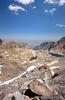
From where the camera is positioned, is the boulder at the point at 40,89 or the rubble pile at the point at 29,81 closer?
the rubble pile at the point at 29,81

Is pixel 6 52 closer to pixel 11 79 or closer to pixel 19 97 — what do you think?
pixel 11 79

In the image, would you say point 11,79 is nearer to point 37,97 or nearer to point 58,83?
point 58,83

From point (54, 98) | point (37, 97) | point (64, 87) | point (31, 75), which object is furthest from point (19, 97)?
point (31, 75)

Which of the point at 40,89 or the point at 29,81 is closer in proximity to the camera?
the point at 40,89

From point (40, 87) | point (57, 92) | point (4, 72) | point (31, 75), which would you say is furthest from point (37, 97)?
point (4, 72)

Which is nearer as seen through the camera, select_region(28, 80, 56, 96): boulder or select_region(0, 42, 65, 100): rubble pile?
select_region(0, 42, 65, 100): rubble pile

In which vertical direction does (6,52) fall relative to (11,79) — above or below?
above

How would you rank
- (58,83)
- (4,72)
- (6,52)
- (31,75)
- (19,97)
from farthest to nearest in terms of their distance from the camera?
(6,52), (4,72), (31,75), (58,83), (19,97)

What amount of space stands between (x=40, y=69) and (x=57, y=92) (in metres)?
8.16

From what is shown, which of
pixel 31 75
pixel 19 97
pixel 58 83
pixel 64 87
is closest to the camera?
pixel 19 97

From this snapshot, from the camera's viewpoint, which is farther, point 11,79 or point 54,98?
point 11,79

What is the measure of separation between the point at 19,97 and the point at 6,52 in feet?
→ 86.1

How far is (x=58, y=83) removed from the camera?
20078 mm

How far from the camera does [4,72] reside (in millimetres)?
26266
